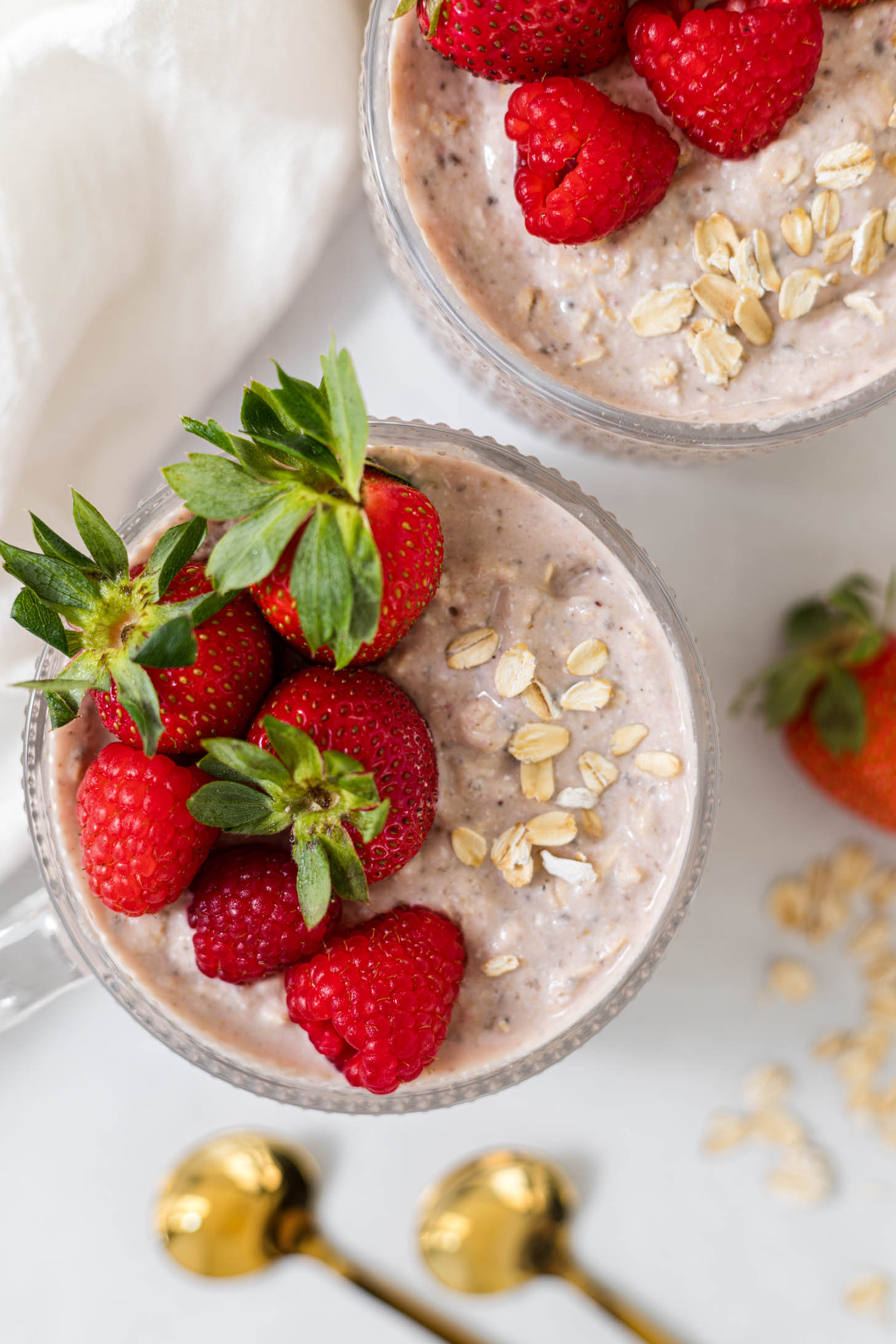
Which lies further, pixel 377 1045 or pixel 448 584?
pixel 448 584

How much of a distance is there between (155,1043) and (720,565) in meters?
1.07

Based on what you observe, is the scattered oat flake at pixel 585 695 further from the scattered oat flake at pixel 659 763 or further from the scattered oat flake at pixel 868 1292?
the scattered oat flake at pixel 868 1292

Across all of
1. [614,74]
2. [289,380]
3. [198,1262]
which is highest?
[289,380]

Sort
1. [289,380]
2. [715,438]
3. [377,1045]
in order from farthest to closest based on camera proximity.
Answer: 1. [715,438]
2. [377,1045]
3. [289,380]

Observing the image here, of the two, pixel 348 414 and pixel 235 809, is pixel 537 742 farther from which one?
pixel 348 414

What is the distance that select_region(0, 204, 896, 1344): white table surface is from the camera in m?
1.63

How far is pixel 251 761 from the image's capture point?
0.96m

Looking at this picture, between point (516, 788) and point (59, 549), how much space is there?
505 mm

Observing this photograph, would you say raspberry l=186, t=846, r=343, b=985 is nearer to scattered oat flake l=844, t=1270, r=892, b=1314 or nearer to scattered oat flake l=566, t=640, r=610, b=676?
scattered oat flake l=566, t=640, r=610, b=676

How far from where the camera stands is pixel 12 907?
142 cm

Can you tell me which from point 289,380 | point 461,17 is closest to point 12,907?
point 289,380

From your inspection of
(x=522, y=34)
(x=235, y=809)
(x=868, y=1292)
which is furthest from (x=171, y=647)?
(x=868, y=1292)

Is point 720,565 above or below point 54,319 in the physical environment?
below

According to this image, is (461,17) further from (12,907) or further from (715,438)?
(12,907)
